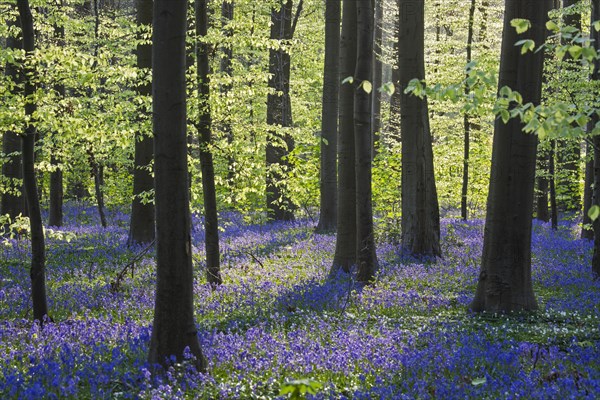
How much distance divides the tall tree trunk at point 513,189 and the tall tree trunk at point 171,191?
5.17 metres

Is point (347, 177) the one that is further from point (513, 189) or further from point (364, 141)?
point (513, 189)

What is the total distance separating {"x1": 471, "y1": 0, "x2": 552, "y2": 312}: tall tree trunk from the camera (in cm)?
Result: 887

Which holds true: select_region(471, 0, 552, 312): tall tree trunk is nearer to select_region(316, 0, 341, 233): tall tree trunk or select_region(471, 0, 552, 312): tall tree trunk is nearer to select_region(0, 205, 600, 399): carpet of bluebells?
select_region(0, 205, 600, 399): carpet of bluebells

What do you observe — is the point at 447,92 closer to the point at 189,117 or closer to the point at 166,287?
the point at 166,287

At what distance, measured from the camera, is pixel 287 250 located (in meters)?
15.8

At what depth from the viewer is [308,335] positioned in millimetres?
7562

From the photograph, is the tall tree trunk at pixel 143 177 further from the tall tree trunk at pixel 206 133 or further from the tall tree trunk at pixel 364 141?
the tall tree trunk at pixel 364 141

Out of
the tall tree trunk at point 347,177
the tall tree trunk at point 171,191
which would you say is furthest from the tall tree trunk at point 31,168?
the tall tree trunk at point 347,177

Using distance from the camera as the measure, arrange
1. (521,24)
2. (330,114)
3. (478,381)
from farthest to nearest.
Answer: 1. (330,114)
2. (478,381)
3. (521,24)

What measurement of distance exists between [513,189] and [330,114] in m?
10.2

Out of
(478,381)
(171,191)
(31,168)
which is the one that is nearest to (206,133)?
(31,168)

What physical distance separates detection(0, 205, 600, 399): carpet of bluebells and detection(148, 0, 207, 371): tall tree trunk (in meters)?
0.35

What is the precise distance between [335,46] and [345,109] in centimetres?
546

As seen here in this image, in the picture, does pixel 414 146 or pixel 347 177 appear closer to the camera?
pixel 347 177
